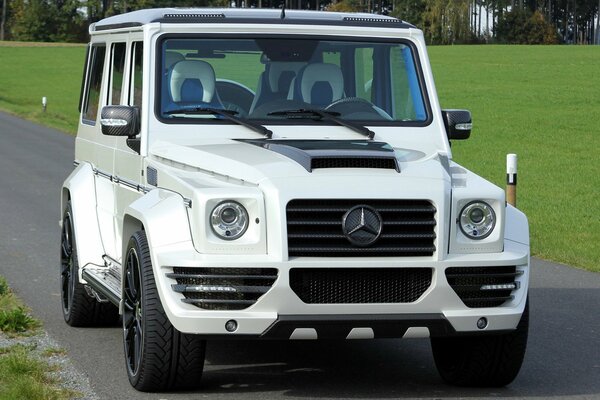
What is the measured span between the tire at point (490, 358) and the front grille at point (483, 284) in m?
0.28

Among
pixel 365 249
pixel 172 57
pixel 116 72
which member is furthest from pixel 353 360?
pixel 116 72

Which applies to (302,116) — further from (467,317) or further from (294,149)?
(467,317)

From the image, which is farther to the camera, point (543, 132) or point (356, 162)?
point (543, 132)

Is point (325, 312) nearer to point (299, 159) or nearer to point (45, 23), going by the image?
point (299, 159)

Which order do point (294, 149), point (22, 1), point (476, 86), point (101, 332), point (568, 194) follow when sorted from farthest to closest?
1. point (22, 1)
2. point (476, 86)
3. point (568, 194)
4. point (101, 332)
5. point (294, 149)

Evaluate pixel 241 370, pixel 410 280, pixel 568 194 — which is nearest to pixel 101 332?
pixel 241 370

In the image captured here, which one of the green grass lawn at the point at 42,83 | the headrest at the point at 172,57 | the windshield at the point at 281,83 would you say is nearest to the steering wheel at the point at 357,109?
the windshield at the point at 281,83

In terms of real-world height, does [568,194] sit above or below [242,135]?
below

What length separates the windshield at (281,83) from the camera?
791 centimetres

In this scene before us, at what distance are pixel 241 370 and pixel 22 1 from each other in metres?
154

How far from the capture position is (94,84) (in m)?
9.62

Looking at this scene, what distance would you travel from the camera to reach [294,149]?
7039mm

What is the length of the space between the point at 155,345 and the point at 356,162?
134 cm

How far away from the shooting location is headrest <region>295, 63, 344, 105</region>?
801 centimetres
